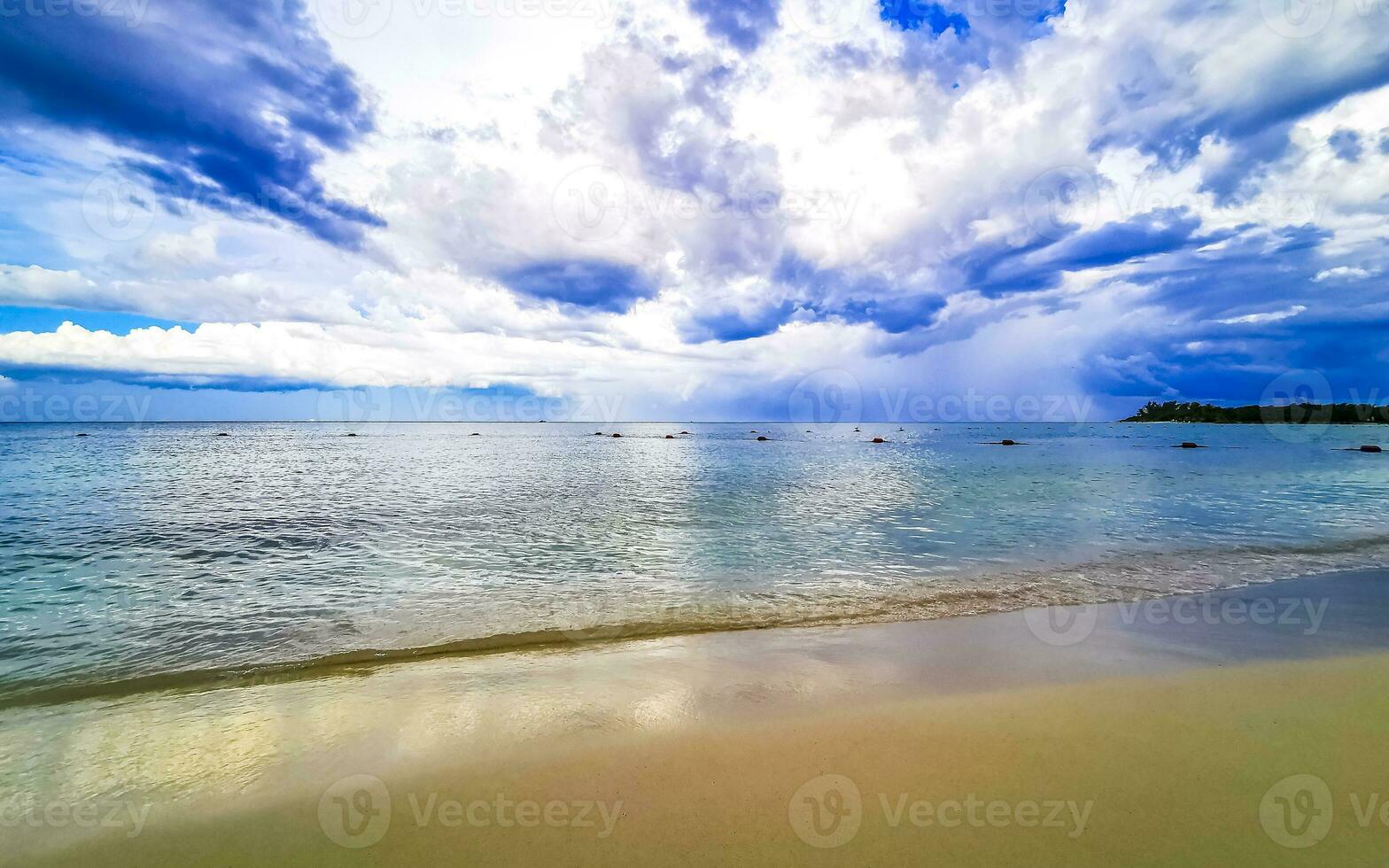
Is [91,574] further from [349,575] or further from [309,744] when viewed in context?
[309,744]

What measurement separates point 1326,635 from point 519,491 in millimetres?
30569

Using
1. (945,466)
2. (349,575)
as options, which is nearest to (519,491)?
(349,575)

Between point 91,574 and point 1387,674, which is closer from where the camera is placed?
point 1387,674

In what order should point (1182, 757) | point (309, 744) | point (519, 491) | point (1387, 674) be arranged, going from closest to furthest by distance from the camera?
1. point (1182, 757)
2. point (309, 744)
3. point (1387, 674)
4. point (519, 491)

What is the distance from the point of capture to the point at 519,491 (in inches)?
1271
